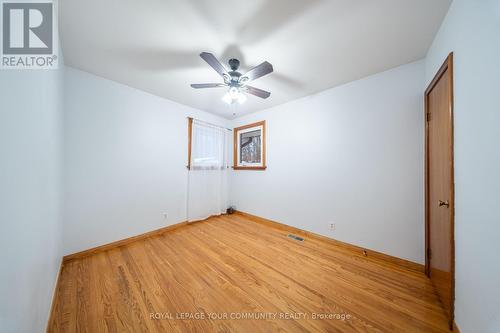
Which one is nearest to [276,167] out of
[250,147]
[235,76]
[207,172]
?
[250,147]

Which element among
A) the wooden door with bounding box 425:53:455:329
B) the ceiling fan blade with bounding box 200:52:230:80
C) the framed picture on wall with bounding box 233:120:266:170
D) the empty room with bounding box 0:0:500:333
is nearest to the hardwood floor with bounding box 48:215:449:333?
the empty room with bounding box 0:0:500:333

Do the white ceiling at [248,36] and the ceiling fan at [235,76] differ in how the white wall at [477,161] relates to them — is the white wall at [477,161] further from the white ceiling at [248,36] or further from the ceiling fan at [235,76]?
the ceiling fan at [235,76]

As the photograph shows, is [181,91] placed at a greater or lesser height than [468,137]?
greater

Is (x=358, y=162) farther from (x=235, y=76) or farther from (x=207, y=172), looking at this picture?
(x=207, y=172)

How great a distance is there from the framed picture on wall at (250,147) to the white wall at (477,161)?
8.12 feet

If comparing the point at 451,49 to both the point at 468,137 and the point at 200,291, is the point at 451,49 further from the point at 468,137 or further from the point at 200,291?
the point at 200,291

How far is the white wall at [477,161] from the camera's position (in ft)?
2.63

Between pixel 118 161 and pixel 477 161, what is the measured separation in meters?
3.56

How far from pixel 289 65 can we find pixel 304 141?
48.1 inches

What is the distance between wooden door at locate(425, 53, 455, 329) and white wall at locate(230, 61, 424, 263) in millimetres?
132

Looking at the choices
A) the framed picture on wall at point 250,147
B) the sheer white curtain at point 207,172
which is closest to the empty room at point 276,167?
the sheer white curtain at point 207,172

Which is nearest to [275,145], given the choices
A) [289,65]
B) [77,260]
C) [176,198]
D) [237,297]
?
[289,65]

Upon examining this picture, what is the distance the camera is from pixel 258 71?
62.4 inches

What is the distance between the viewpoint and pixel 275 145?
10.2ft
